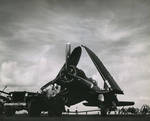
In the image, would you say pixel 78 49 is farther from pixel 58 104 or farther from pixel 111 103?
pixel 58 104

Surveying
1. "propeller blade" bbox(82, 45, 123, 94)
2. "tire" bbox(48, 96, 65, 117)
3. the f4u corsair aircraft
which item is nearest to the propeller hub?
the f4u corsair aircraft

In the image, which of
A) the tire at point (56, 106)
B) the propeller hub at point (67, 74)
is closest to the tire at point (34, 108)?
the tire at point (56, 106)

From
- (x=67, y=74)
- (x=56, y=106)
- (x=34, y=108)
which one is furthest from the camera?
(x=67, y=74)

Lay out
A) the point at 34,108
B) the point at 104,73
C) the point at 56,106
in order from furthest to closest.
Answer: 1. the point at 104,73
2. the point at 34,108
3. the point at 56,106

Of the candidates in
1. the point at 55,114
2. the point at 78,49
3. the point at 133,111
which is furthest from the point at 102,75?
the point at 133,111

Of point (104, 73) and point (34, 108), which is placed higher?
point (104, 73)

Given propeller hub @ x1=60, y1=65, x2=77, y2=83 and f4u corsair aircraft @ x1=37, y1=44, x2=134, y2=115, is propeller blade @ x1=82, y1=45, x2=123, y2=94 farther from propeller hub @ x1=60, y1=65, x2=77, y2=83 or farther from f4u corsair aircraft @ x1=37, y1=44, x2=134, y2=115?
propeller hub @ x1=60, y1=65, x2=77, y2=83

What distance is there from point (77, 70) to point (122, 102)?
35.3 feet

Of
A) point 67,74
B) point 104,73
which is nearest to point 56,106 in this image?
point 104,73

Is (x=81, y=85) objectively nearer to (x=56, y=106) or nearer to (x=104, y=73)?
(x=104, y=73)

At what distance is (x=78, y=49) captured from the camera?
5362cm

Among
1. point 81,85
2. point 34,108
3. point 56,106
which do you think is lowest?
point 34,108

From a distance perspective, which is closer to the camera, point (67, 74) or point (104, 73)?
point (104, 73)

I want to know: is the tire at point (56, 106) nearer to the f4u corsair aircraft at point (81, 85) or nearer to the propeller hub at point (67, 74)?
the f4u corsair aircraft at point (81, 85)
